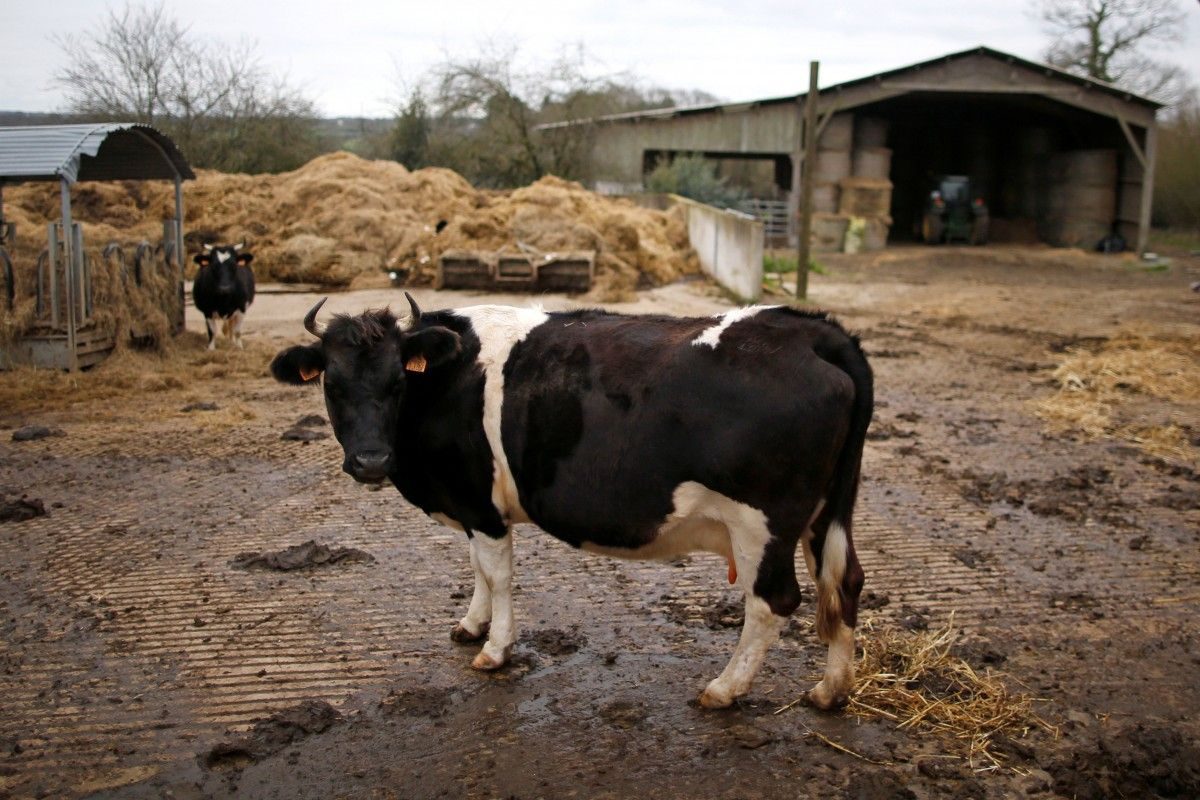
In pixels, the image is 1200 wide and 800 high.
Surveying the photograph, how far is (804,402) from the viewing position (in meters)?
4.16

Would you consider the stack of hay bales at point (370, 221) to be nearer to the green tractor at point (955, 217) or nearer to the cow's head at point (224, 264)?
the cow's head at point (224, 264)

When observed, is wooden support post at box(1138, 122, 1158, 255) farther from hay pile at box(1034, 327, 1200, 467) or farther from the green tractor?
hay pile at box(1034, 327, 1200, 467)

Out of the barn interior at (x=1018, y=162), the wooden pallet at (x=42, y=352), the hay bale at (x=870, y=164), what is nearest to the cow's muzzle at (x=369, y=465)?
the wooden pallet at (x=42, y=352)

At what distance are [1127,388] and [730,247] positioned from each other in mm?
9886

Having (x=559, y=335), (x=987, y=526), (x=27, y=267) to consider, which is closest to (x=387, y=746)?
(x=559, y=335)

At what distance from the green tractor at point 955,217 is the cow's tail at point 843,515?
29933 millimetres

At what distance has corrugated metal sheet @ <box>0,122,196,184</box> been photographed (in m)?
10.6

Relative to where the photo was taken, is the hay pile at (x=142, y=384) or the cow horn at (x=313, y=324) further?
the hay pile at (x=142, y=384)


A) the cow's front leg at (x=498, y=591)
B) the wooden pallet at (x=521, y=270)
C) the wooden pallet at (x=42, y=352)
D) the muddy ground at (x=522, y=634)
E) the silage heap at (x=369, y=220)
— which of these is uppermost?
the silage heap at (x=369, y=220)

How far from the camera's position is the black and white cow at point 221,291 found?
12.8 m

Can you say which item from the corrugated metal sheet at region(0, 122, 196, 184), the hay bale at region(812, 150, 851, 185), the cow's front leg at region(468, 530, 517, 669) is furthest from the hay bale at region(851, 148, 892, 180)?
the cow's front leg at region(468, 530, 517, 669)

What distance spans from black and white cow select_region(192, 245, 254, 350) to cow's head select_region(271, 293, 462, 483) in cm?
864

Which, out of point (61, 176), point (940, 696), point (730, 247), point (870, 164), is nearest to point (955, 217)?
point (870, 164)

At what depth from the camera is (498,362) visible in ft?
15.8
